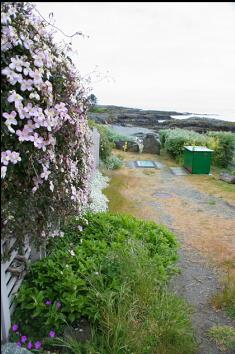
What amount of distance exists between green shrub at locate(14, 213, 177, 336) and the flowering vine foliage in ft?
1.90

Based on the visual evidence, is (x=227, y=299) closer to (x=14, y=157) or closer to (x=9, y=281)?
(x=9, y=281)

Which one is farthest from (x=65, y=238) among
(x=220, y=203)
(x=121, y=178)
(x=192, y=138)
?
(x=192, y=138)

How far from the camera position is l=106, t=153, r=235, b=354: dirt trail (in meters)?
3.87

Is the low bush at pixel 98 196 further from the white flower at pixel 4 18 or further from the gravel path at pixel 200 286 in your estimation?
the white flower at pixel 4 18

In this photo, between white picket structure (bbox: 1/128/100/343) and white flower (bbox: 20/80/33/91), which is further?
white picket structure (bbox: 1/128/100/343)

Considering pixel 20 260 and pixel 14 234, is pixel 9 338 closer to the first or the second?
pixel 20 260

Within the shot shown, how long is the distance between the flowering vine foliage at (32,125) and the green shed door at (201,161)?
28.1 ft

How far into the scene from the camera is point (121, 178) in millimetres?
9961

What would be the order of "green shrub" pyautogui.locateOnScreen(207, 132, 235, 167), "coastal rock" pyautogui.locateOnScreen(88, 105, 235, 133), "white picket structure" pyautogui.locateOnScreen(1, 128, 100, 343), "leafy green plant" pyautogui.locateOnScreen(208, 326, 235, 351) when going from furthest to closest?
"coastal rock" pyautogui.locateOnScreen(88, 105, 235, 133) → "green shrub" pyautogui.locateOnScreen(207, 132, 235, 167) → "leafy green plant" pyautogui.locateOnScreen(208, 326, 235, 351) → "white picket structure" pyautogui.locateOnScreen(1, 128, 100, 343)

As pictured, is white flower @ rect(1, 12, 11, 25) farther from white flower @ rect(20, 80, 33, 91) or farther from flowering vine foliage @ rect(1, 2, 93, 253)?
white flower @ rect(20, 80, 33, 91)

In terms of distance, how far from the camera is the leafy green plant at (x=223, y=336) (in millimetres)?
3043

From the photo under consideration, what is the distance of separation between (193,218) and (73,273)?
13.2ft

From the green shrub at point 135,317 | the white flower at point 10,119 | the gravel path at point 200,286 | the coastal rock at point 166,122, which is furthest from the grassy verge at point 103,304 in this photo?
the coastal rock at point 166,122

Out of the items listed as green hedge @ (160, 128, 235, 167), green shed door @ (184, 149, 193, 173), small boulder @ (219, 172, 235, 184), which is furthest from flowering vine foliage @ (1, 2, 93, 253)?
green hedge @ (160, 128, 235, 167)
